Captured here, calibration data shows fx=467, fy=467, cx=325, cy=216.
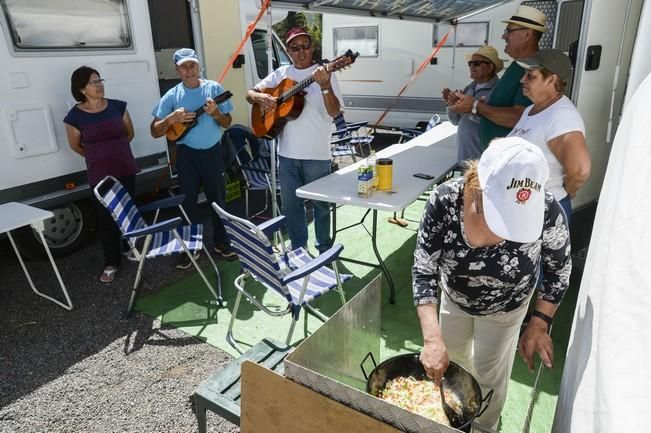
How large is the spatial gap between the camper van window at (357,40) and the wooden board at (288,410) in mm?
8532

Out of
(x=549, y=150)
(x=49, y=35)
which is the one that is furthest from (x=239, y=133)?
(x=549, y=150)

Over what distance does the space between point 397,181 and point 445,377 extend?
6.63 ft

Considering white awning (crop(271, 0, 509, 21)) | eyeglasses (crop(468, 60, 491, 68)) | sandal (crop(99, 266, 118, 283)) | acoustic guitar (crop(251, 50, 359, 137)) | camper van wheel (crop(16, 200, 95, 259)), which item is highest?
white awning (crop(271, 0, 509, 21))

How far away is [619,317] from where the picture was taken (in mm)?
988

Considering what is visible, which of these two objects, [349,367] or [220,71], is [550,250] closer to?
[349,367]

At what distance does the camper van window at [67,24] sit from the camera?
11.7 ft

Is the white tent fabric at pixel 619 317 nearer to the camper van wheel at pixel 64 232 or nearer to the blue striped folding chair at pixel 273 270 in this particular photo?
the blue striped folding chair at pixel 273 270

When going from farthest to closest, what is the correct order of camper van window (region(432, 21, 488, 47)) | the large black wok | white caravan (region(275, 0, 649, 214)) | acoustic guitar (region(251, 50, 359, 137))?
camper van window (region(432, 21, 488, 47)), acoustic guitar (region(251, 50, 359, 137)), white caravan (region(275, 0, 649, 214)), the large black wok

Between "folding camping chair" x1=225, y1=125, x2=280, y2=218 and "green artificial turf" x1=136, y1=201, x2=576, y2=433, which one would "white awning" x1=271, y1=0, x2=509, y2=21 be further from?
"green artificial turf" x1=136, y1=201, x2=576, y2=433

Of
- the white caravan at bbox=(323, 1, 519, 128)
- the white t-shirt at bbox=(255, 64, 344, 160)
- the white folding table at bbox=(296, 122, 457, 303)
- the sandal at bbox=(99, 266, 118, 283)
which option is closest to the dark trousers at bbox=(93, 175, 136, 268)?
the sandal at bbox=(99, 266, 118, 283)

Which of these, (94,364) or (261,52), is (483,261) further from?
(261,52)

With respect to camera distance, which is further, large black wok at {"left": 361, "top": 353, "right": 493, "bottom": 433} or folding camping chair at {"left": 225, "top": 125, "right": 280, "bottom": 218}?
folding camping chair at {"left": 225, "top": 125, "right": 280, "bottom": 218}

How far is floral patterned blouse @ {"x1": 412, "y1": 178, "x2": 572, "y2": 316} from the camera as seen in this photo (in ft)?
5.26

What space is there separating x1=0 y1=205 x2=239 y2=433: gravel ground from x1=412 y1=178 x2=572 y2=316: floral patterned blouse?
142cm
